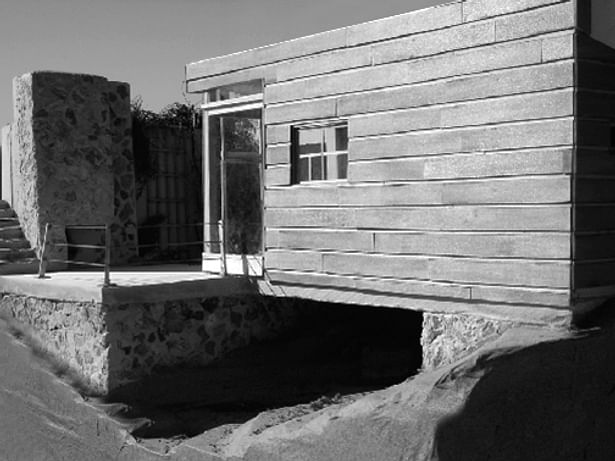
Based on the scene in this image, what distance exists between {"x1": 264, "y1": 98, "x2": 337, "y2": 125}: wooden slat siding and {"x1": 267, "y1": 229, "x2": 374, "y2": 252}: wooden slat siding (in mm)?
1352

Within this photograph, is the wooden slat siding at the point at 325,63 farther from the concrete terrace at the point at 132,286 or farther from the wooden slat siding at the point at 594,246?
the wooden slat siding at the point at 594,246

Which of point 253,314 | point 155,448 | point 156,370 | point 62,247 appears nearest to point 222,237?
point 253,314

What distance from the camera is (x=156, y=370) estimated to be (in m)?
11.4

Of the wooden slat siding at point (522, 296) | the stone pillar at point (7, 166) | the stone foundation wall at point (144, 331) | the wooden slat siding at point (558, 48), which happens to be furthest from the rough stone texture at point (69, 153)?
the wooden slat siding at point (558, 48)

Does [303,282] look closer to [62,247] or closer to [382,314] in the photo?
[382,314]

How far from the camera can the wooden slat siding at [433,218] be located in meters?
8.41

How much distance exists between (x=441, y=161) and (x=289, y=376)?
12.0ft

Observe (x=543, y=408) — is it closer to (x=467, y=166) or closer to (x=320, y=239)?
(x=467, y=166)

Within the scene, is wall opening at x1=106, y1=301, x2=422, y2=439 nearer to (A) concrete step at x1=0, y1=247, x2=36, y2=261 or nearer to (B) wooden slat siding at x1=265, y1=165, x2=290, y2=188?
(B) wooden slat siding at x1=265, y1=165, x2=290, y2=188

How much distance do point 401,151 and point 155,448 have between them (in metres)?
4.34

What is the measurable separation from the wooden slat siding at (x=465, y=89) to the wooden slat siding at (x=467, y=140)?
32 centimetres

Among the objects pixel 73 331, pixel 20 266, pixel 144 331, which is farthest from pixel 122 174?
pixel 144 331

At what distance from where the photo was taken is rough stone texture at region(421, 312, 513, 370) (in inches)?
349

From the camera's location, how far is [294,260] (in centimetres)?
1097
